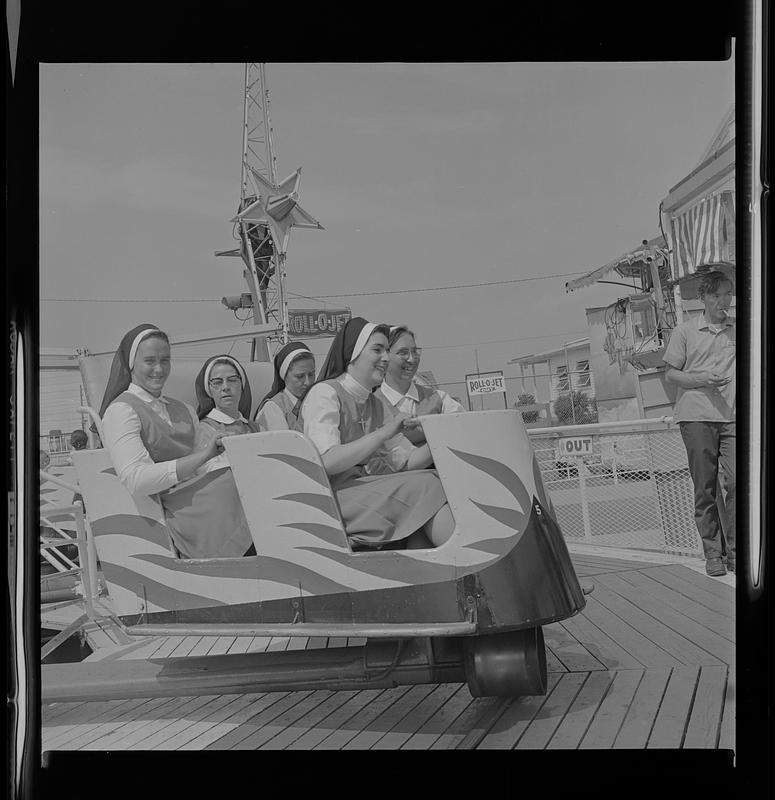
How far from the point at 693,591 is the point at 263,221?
1.80m

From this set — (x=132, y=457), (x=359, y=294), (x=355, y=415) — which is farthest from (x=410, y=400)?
(x=132, y=457)

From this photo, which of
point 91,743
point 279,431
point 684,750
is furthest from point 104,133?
point 684,750

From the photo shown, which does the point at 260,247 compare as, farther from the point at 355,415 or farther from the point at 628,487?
the point at 628,487

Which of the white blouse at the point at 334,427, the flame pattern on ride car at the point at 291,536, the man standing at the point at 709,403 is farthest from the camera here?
the man standing at the point at 709,403

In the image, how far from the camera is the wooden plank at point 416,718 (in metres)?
2.51

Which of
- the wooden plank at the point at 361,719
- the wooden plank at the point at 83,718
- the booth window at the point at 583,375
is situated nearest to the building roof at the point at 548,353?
the booth window at the point at 583,375

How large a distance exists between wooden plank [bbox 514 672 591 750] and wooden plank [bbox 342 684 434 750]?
33 centimetres

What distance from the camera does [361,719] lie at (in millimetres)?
2537

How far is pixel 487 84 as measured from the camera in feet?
8.36

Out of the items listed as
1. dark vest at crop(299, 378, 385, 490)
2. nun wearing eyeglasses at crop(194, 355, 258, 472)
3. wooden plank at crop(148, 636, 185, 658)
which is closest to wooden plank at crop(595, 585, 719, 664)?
dark vest at crop(299, 378, 385, 490)

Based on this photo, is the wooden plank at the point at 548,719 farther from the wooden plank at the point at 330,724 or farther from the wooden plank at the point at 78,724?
the wooden plank at the point at 78,724

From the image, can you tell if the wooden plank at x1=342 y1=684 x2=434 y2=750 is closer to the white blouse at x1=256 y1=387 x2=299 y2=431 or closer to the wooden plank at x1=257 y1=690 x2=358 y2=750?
→ the wooden plank at x1=257 y1=690 x2=358 y2=750
